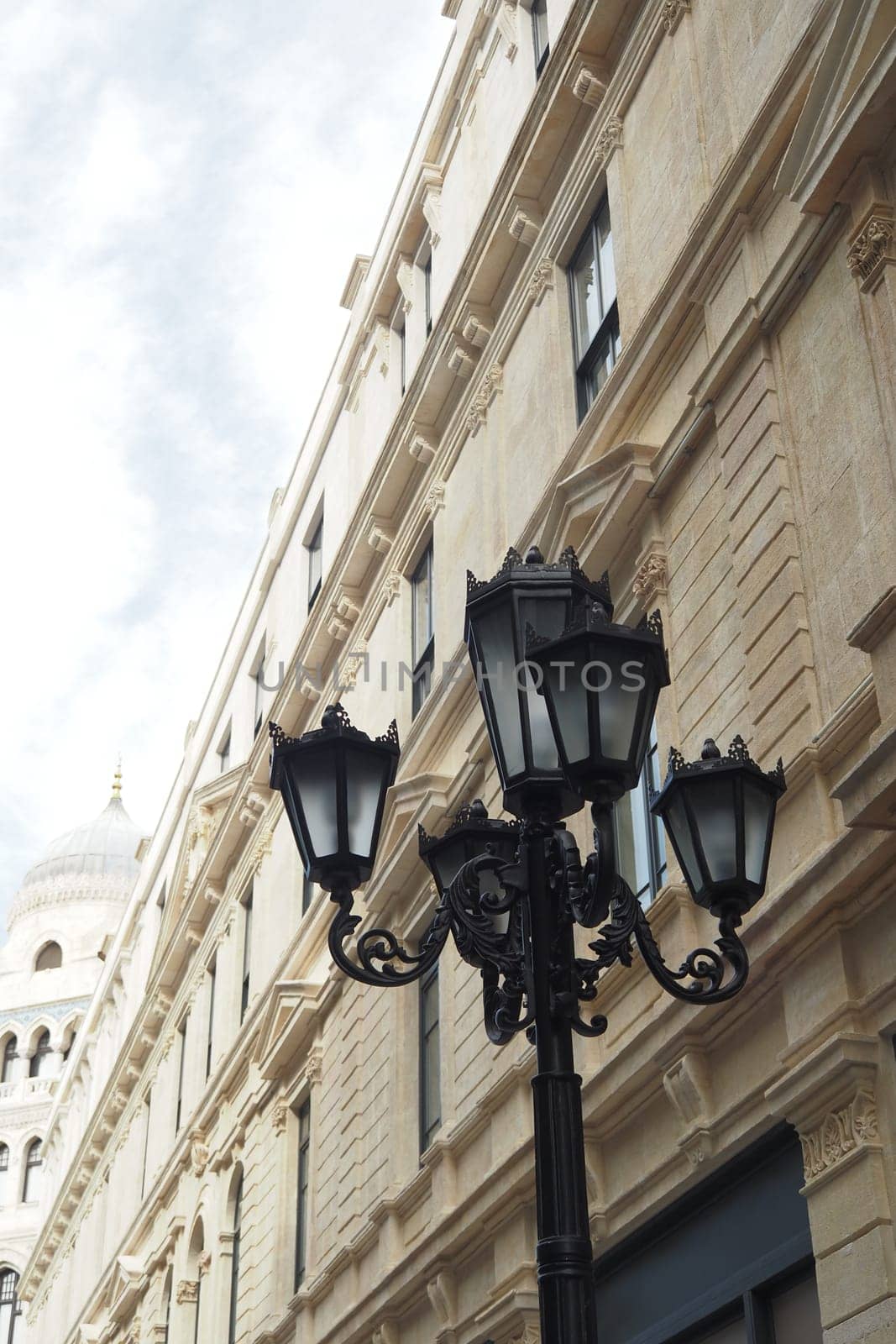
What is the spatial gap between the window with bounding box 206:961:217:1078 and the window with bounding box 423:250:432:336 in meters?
11.2

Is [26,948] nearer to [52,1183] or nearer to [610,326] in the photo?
[52,1183]

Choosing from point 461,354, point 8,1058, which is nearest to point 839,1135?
point 461,354

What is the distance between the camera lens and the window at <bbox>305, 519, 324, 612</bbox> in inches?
956

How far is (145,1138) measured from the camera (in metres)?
31.5

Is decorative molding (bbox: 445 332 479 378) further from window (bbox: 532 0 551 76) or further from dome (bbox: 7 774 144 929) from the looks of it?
dome (bbox: 7 774 144 929)

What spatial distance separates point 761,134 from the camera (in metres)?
11.0

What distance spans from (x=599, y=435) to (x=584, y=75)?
139 inches

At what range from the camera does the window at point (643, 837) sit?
37.1 feet

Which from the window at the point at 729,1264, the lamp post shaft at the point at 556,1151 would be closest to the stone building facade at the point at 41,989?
the window at the point at 729,1264

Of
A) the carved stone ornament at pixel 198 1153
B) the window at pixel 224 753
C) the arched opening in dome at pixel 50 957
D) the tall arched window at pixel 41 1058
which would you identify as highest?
the arched opening in dome at pixel 50 957

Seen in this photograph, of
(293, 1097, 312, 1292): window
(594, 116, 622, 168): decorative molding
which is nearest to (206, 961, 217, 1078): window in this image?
(293, 1097, 312, 1292): window

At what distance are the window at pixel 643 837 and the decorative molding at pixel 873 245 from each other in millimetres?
3215

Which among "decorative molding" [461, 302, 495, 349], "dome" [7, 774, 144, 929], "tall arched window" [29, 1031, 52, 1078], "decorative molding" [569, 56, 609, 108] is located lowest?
"decorative molding" [569, 56, 609, 108]

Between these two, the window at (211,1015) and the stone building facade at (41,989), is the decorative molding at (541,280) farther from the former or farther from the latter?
the stone building facade at (41,989)
